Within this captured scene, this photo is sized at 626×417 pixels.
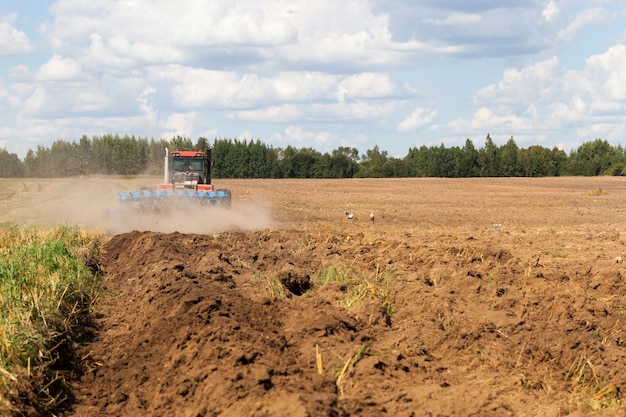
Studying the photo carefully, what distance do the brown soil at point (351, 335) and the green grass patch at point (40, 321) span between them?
32 centimetres

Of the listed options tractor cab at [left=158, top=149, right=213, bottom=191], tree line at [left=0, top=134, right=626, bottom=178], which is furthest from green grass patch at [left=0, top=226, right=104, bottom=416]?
tree line at [left=0, top=134, right=626, bottom=178]

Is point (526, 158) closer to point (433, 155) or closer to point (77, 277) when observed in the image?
point (433, 155)

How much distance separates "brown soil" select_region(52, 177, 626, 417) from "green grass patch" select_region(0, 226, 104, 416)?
32 centimetres

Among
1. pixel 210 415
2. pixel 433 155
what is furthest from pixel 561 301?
pixel 433 155

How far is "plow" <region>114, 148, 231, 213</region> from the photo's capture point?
24.3 metres

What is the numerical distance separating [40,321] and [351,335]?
3.53 m

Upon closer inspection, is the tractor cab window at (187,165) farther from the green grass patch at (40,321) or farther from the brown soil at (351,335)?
the green grass patch at (40,321)

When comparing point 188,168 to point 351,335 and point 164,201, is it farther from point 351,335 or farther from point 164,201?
point 351,335

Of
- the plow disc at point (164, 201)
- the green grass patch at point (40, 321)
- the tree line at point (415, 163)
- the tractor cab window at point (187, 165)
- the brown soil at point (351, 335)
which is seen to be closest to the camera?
the brown soil at point (351, 335)

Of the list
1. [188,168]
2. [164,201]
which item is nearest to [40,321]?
[164,201]

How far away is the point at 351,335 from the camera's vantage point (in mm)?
9000

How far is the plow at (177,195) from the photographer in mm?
24281

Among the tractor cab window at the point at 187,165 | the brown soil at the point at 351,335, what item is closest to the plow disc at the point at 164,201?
the tractor cab window at the point at 187,165

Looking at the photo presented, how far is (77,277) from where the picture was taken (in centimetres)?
1285
